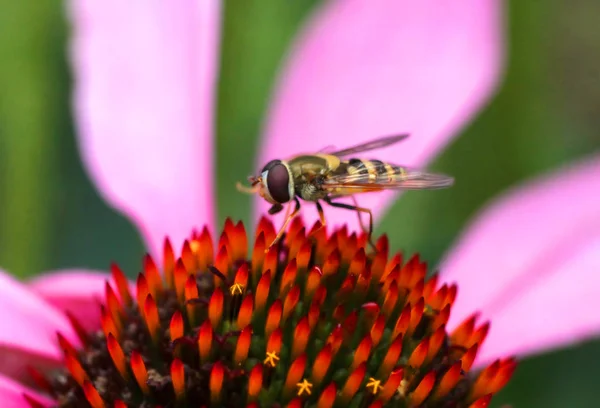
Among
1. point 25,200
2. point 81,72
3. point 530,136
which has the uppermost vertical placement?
point 530,136

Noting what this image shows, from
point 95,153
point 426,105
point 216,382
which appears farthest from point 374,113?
point 216,382

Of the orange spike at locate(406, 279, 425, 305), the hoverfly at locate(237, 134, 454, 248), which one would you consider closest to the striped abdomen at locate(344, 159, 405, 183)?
the hoverfly at locate(237, 134, 454, 248)

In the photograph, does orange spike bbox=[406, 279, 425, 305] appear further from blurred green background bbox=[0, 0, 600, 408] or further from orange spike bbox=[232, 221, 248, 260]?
blurred green background bbox=[0, 0, 600, 408]

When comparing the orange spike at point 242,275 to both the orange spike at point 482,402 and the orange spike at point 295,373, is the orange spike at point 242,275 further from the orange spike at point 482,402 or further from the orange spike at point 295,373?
the orange spike at point 482,402

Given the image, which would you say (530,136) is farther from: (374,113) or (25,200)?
(25,200)

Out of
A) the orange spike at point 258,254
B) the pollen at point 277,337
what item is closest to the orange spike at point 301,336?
the pollen at point 277,337

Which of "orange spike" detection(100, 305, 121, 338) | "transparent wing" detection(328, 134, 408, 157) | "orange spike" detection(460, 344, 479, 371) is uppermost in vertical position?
"transparent wing" detection(328, 134, 408, 157)
